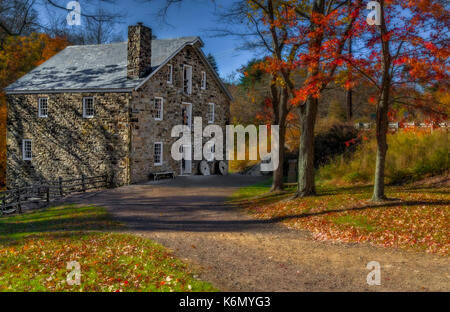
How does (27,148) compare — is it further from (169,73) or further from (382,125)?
(382,125)

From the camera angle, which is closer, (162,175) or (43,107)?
(162,175)

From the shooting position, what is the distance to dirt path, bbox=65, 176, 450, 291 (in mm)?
7066

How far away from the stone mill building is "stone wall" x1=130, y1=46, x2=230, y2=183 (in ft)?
0.19

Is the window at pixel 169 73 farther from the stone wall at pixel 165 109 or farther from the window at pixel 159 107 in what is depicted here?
the window at pixel 159 107

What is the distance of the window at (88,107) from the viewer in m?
23.8

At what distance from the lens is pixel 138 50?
22.9 m

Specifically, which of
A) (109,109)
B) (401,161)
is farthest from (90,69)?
(401,161)

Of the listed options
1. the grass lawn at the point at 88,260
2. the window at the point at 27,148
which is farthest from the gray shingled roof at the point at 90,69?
the grass lawn at the point at 88,260

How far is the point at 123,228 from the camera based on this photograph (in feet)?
40.6

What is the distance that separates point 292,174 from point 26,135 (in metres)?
17.0

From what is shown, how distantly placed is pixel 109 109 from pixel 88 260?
1551 cm

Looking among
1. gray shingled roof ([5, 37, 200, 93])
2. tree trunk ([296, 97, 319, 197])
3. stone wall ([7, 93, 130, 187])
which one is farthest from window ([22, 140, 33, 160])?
tree trunk ([296, 97, 319, 197])

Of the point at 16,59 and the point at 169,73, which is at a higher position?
the point at 16,59
